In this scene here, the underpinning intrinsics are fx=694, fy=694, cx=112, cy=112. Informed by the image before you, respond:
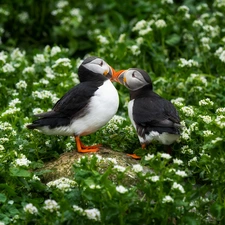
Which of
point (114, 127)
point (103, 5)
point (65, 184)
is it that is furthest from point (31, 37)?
point (65, 184)

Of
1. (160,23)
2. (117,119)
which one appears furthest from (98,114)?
(160,23)

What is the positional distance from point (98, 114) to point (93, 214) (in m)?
1.46

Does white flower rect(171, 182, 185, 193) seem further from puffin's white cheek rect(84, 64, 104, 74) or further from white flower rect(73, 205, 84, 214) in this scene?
puffin's white cheek rect(84, 64, 104, 74)

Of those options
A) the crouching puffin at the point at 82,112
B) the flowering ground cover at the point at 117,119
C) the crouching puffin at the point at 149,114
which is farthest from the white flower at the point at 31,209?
the crouching puffin at the point at 149,114

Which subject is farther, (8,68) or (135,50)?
(135,50)

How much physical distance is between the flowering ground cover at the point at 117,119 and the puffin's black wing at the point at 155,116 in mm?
230

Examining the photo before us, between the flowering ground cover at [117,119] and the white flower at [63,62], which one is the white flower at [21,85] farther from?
the white flower at [63,62]

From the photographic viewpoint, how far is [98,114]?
6.28 metres

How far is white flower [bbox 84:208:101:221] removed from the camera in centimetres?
502

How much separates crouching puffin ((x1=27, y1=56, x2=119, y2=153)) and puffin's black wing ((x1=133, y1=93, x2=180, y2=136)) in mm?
238

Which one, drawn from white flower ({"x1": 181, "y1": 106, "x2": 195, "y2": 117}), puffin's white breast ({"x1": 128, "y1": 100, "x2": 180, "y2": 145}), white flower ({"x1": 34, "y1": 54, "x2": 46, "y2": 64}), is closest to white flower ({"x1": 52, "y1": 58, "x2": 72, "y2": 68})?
white flower ({"x1": 34, "y1": 54, "x2": 46, "y2": 64})

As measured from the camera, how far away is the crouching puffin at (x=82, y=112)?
6301 mm

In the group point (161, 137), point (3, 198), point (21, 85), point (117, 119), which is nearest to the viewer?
point (3, 198)

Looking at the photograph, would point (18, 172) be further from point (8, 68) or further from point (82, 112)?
point (8, 68)
